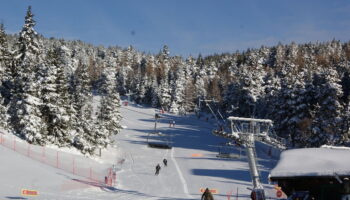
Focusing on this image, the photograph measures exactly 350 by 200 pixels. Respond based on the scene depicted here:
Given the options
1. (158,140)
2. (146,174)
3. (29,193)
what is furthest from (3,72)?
(29,193)

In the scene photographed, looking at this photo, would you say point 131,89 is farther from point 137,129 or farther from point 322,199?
point 322,199

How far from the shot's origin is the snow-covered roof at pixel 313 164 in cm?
941

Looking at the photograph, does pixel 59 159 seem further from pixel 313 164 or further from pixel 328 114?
pixel 313 164

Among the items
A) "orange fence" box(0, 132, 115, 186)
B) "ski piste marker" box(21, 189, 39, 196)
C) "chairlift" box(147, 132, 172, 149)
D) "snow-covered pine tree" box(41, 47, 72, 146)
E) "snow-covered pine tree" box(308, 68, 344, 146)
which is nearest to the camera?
"ski piste marker" box(21, 189, 39, 196)

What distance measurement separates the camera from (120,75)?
511 ft

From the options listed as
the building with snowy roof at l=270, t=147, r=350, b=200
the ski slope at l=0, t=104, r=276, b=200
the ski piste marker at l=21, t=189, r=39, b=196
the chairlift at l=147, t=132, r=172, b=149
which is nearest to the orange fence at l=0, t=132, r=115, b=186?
the ski slope at l=0, t=104, r=276, b=200

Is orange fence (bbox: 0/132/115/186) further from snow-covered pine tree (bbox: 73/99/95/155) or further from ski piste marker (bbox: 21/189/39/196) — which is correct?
ski piste marker (bbox: 21/189/39/196)

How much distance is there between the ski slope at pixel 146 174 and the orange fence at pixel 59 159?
1.90 meters

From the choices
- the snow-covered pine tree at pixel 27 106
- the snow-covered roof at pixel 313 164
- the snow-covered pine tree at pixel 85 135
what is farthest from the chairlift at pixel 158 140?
the snow-covered roof at pixel 313 164

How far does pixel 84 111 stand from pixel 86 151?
7743 millimetres

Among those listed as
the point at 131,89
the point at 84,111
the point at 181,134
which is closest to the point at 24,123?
the point at 84,111

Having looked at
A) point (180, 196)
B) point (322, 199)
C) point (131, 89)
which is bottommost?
point (180, 196)

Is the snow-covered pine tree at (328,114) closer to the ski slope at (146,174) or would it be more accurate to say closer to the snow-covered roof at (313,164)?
the ski slope at (146,174)

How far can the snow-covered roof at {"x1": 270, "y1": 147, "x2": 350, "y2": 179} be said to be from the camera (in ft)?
30.9
